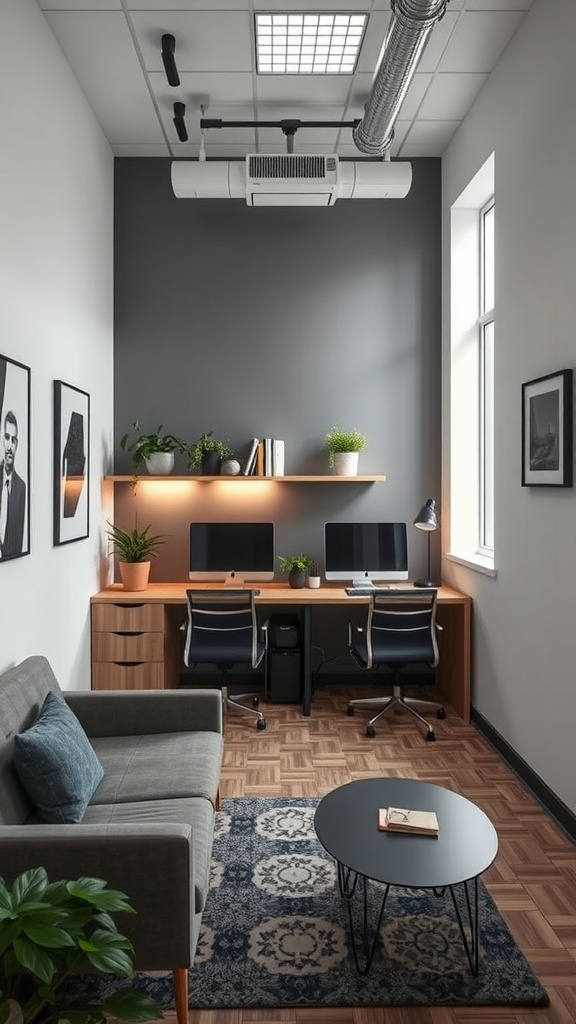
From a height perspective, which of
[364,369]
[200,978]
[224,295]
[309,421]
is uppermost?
[224,295]

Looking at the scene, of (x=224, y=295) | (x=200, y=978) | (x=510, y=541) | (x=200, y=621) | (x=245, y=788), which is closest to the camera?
(x=200, y=978)

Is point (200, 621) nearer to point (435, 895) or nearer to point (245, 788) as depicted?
point (245, 788)

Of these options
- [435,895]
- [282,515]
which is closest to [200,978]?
[435,895]

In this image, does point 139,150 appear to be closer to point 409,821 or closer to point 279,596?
point 279,596

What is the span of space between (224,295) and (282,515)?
1.54 meters

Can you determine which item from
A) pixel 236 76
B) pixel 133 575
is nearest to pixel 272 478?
pixel 133 575

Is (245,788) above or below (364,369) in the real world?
below

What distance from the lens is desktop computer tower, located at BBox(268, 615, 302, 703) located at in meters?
4.41

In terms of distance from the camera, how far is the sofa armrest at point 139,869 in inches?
67.3

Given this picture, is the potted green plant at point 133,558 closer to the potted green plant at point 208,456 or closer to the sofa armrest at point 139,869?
the potted green plant at point 208,456

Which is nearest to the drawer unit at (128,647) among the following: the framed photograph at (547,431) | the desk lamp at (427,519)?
the desk lamp at (427,519)

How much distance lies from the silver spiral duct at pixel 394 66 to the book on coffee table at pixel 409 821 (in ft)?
9.29

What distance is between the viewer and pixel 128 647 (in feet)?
13.6

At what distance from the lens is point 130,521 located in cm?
480
